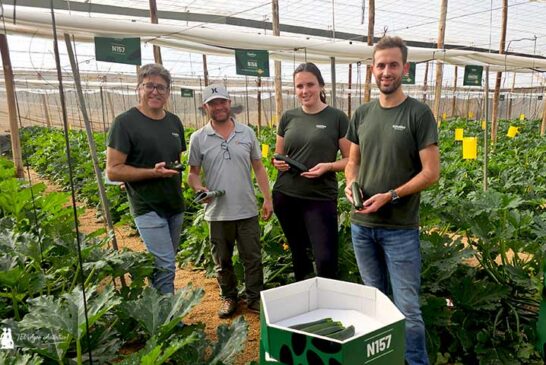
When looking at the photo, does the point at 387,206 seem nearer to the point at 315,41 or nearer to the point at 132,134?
the point at 132,134

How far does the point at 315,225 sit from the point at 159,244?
1135 millimetres

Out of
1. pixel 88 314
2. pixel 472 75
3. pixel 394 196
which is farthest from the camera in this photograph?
pixel 472 75

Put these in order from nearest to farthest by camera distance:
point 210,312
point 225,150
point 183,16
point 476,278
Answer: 1. point 225,150
2. point 476,278
3. point 210,312
4. point 183,16

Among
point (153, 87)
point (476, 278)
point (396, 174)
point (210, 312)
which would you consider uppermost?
point (153, 87)

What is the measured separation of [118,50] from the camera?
4117 millimetres

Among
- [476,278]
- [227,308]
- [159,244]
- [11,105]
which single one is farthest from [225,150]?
[11,105]

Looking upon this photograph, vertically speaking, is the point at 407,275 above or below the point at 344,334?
below

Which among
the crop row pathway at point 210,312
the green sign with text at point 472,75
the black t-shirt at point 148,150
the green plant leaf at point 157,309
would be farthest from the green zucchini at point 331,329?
the green sign with text at point 472,75

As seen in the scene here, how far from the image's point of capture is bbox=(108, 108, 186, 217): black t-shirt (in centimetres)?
287

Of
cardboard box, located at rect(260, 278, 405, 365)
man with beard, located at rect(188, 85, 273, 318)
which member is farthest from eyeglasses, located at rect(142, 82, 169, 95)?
cardboard box, located at rect(260, 278, 405, 365)

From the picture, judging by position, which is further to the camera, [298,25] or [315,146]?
[298,25]

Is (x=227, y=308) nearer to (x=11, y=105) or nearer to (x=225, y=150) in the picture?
(x=225, y=150)

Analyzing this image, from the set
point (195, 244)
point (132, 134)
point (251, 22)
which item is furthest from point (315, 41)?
point (251, 22)

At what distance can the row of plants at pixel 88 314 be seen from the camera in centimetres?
185
